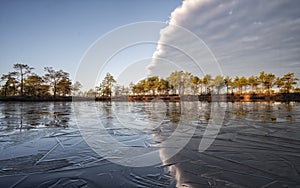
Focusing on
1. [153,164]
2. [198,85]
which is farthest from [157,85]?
[153,164]

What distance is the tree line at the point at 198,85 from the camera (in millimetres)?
45062

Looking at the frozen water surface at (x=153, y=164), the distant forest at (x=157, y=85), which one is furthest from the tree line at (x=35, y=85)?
the frozen water surface at (x=153, y=164)

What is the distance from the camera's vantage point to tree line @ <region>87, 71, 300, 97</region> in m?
45.1

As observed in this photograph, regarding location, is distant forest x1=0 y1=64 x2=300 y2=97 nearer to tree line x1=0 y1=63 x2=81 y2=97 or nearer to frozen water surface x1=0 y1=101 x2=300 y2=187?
tree line x1=0 y1=63 x2=81 y2=97

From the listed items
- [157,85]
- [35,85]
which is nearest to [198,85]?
[157,85]

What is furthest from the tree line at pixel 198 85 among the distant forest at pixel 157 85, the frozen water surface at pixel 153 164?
the frozen water surface at pixel 153 164

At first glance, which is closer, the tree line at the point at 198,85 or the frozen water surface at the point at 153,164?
the frozen water surface at the point at 153,164

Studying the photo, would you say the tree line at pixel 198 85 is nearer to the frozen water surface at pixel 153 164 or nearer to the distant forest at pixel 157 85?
the distant forest at pixel 157 85

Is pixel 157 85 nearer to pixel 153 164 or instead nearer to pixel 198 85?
pixel 198 85

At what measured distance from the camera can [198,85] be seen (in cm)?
5503

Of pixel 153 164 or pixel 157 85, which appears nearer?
pixel 153 164

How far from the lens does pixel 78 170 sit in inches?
93.1

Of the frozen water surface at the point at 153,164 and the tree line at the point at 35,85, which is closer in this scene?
the frozen water surface at the point at 153,164

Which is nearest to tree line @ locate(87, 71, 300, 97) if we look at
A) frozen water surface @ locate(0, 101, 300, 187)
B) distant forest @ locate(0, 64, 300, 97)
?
distant forest @ locate(0, 64, 300, 97)
